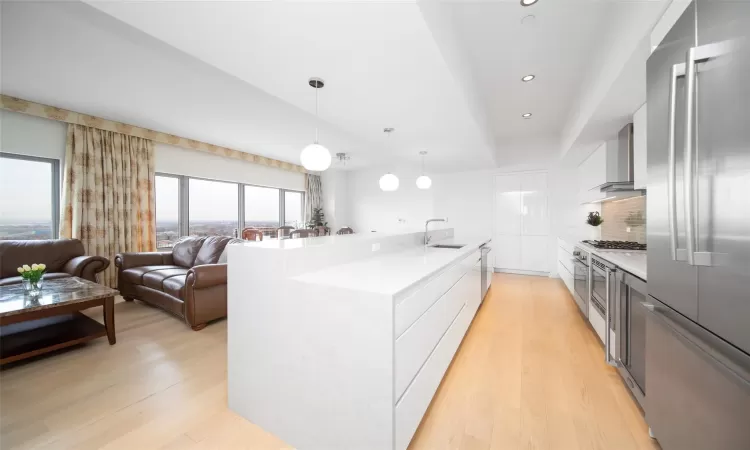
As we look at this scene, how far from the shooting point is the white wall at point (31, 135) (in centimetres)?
339

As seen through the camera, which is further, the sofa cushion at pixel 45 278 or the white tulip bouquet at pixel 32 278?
the sofa cushion at pixel 45 278

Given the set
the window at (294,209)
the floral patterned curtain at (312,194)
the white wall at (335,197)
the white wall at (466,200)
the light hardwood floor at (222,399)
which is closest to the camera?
the light hardwood floor at (222,399)

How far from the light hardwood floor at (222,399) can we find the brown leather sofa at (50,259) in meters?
1.33

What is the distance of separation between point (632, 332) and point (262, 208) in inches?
274

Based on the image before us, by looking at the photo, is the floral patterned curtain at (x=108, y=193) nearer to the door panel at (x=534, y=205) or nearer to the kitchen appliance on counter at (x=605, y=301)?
the kitchen appliance on counter at (x=605, y=301)

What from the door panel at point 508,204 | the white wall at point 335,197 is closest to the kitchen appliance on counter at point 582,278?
the door panel at point 508,204

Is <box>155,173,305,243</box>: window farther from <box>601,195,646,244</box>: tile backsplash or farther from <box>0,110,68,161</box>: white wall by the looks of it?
<box>601,195,646,244</box>: tile backsplash

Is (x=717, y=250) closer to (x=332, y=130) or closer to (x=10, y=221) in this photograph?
(x=332, y=130)

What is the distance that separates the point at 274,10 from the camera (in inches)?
57.2

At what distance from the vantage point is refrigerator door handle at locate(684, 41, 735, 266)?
34.1 inches

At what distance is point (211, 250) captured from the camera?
11.7 feet

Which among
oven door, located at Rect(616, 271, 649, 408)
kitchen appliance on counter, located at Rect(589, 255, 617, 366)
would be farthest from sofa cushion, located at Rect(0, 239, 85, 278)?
kitchen appliance on counter, located at Rect(589, 255, 617, 366)

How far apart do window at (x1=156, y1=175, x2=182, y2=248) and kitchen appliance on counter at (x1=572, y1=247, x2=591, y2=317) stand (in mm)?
6432

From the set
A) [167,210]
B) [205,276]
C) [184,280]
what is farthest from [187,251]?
[167,210]
